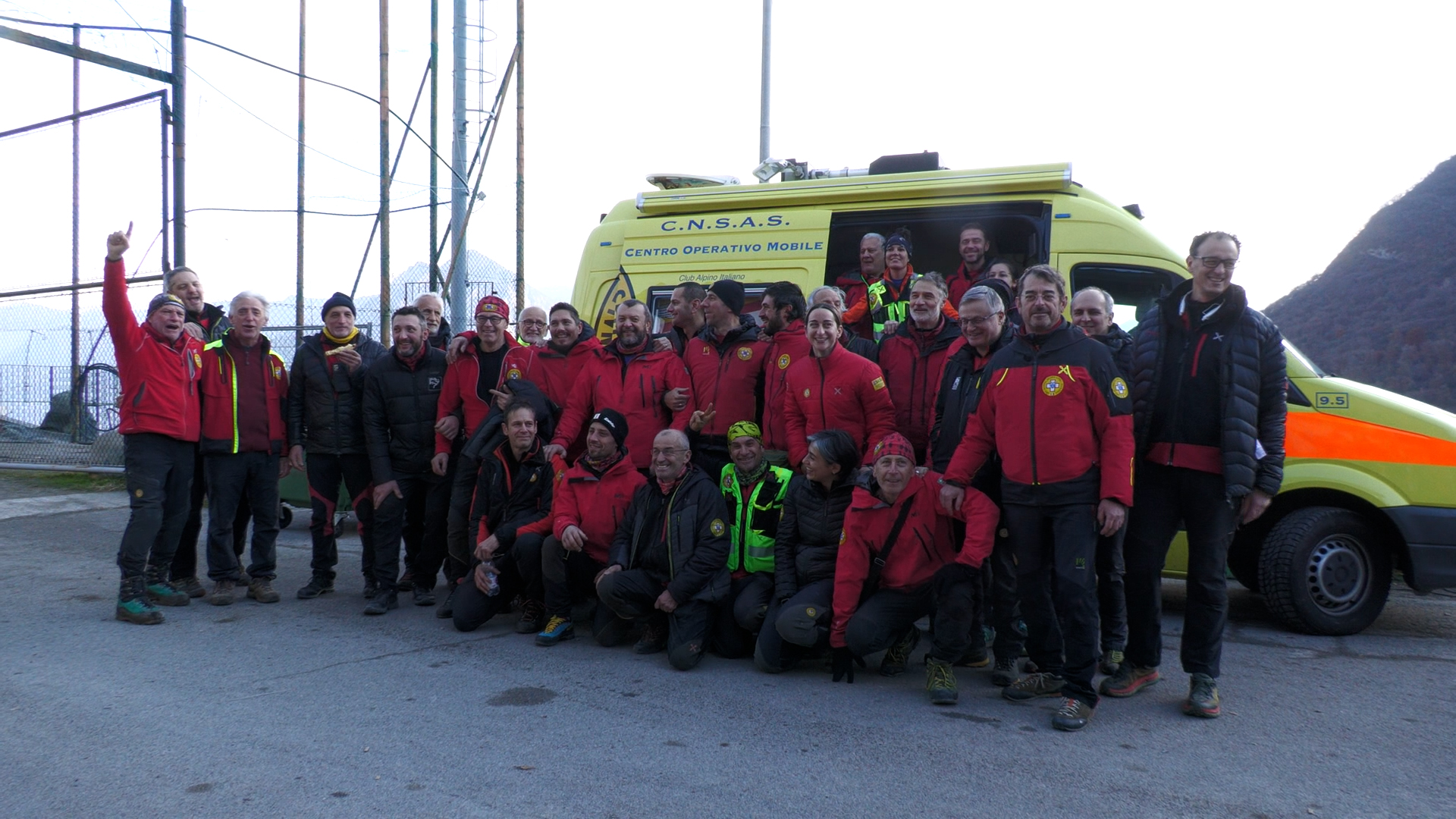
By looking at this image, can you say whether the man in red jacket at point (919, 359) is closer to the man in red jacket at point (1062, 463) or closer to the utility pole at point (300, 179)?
the man in red jacket at point (1062, 463)

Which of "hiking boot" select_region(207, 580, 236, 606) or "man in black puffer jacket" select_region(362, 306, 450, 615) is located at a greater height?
"man in black puffer jacket" select_region(362, 306, 450, 615)

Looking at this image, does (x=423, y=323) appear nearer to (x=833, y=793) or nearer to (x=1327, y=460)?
(x=833, y=793)

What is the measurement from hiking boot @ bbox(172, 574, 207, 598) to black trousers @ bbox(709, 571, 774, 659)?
3577mm

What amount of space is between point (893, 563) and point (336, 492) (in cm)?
385

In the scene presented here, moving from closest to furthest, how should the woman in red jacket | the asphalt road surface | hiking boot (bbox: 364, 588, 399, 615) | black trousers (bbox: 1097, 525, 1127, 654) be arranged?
1. the asphalt road surface
2. black trousers (bbox: 1097, 525, 1127, 654)
3. the woman in red jacket
4. hiking boot (bbox: 364, 588, 399, 615)

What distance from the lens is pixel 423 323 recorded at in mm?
6754

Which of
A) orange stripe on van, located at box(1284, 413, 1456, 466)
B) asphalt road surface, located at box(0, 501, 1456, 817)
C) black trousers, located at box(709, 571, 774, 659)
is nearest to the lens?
asphalt road surface, located at box(0, 501, 1456, 817)

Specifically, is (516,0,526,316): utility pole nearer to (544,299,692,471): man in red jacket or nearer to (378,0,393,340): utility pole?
(378,0,393,340): utility pole

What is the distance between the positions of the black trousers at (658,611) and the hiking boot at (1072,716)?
177 cm

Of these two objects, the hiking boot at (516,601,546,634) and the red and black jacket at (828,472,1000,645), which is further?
the hiking boot at (516,601,546,634)

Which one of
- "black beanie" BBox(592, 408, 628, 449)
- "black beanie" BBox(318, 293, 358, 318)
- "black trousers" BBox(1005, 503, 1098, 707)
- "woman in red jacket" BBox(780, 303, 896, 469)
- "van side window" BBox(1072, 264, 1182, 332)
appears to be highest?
"van side window" BBox(1072, 264, 1182, 332)

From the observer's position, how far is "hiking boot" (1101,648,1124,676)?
492 cm

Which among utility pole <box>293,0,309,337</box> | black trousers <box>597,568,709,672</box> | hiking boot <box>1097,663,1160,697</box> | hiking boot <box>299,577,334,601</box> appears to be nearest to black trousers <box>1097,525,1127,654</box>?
hiking boot <box>1097,663,1160,697</box>

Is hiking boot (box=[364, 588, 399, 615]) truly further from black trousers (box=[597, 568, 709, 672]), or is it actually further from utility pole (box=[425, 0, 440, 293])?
utility pole (box=[425, 0, 440, 293])
